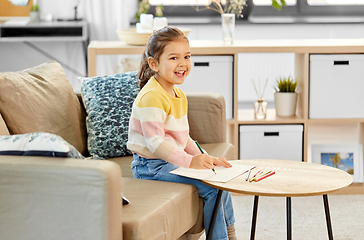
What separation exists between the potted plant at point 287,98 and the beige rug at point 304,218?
0.51m

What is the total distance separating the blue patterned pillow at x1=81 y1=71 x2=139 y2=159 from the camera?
1.96m

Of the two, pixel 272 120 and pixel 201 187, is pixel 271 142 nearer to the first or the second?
pixel 272 120

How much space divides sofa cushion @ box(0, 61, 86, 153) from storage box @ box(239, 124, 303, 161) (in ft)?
3.08

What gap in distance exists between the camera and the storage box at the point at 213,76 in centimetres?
252

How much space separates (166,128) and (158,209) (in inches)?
14.4

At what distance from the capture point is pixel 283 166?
1.51 m

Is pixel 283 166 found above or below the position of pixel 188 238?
above

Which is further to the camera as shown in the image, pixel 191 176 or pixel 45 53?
pixel 45 53

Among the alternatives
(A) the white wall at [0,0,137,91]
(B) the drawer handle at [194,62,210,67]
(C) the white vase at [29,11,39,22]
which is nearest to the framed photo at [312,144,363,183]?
(B) the drawer handle at [194,62,210,67]

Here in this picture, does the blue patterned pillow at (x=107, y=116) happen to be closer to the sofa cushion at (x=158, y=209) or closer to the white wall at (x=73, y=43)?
the sofa cushion at (x=158, y=209)

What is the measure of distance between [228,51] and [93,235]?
62.5 inches

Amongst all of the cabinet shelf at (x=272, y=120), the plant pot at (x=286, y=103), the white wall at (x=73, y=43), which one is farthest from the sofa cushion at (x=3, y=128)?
the white wall at (x=73, y=43)

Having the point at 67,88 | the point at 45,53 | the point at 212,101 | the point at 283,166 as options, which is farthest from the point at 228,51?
the point at 45,53

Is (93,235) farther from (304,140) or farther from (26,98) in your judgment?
(304,140)
